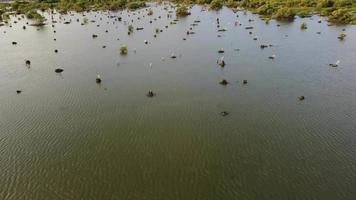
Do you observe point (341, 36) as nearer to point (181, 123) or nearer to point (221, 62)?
point (221, 62)

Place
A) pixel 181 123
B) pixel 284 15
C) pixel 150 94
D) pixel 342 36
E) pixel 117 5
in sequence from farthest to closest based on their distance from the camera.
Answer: pixel 117 5, pixel 284 15, pixel 342 36, pixel 150 94, pixel 181 123

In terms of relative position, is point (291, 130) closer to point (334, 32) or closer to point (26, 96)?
point (26, 96)

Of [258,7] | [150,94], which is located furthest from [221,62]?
[258,7]

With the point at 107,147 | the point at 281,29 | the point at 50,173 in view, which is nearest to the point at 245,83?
the point at 107,147

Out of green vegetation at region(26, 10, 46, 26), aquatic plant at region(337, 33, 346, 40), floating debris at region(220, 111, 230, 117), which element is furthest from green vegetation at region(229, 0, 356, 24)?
green vegetation at region(26, 10, 46, 26)

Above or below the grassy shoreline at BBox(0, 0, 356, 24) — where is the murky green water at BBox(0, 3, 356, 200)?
below

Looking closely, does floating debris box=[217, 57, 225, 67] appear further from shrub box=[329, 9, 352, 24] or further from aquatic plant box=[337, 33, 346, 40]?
shrub box=[329, 9, 352, 24]

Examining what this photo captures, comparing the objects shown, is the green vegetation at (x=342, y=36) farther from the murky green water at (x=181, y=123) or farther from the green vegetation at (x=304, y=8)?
the green vegetation at (x=304, y=8)
